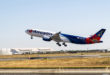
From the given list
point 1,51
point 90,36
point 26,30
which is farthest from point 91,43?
point 1,51

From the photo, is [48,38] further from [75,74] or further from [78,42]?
[75,74]

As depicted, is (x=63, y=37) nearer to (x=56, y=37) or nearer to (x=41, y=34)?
(x=56, y=37)

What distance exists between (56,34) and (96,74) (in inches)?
3096

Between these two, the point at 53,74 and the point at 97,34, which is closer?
the point at 53,74

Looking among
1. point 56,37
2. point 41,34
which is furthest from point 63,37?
point 41,34

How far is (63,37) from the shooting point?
102 m

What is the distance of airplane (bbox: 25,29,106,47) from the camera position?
98.6m

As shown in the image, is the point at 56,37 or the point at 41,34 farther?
the point at 56,37

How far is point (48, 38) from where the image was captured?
9681 centimetres

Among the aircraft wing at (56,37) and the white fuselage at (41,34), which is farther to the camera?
the aircraft wing at (56,37)

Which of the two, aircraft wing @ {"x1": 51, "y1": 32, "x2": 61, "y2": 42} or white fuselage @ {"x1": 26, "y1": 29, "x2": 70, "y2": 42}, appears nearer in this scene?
white fuselage @ {"x1": 26, "y1": 29, "x2": 70, "y2": 42}

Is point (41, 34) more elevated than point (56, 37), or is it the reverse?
point (41, 34)

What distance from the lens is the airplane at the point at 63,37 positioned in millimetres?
98625

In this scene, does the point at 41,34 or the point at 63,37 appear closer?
the point at 41,34
